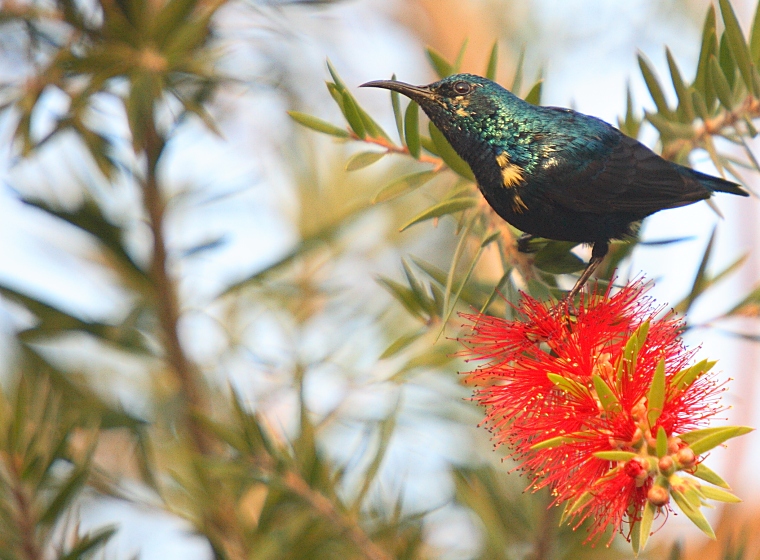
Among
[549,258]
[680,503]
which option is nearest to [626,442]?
[680,503]

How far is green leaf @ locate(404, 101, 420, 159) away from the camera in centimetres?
138

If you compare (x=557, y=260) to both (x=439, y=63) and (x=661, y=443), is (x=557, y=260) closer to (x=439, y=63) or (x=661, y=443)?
(x=439, y=63)

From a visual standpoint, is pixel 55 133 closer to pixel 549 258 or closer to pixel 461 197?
pixel 461 197

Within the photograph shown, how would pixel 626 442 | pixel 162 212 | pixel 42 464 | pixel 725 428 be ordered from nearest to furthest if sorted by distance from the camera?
1. pixel 725 428
2. pixel 626 442
3. pixel 42 464
4. pixel 162 212

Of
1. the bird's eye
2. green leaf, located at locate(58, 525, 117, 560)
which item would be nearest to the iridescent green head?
the bird's eye

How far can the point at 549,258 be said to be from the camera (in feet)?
5.08

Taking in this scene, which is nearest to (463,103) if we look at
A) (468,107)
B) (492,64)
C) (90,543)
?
(468,107)

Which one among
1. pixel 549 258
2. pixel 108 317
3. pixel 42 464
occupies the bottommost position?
pixel 42 464

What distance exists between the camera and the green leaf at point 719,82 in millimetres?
1354

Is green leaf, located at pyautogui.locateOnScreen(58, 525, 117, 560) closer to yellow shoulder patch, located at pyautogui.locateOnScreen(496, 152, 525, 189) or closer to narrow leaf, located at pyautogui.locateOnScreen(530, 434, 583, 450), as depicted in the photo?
narrow leaf, located at pyautogui.locateOnScreen(530, 434, 583, 450)

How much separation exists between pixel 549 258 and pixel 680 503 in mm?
672

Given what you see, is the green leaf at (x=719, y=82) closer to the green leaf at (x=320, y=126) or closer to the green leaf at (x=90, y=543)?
the green leaf at (x=320, y=126)

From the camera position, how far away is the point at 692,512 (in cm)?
93

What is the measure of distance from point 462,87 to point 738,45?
1.86ft
